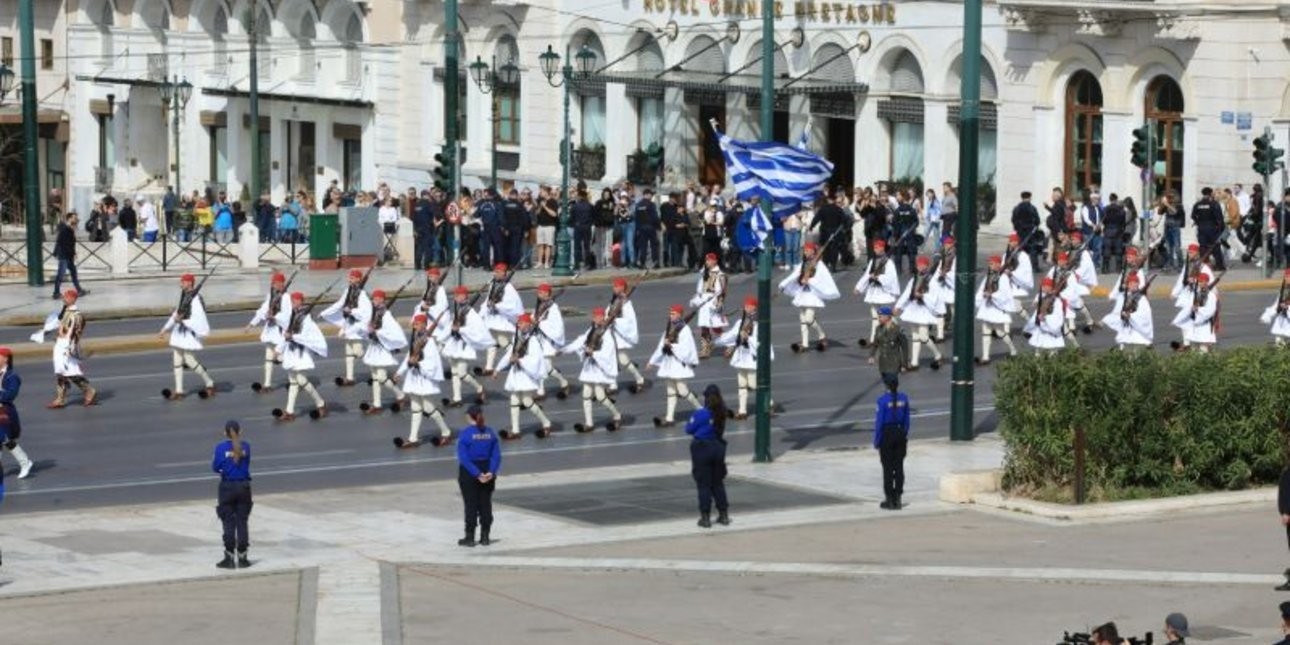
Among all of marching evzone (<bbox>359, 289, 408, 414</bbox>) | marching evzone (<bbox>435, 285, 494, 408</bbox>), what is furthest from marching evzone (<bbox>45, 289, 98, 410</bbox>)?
marching evzone (<bbox>435, 285, 494, 408</bbox>)

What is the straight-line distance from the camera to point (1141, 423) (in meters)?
26.7

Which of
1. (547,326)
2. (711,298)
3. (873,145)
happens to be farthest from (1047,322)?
(873,145)

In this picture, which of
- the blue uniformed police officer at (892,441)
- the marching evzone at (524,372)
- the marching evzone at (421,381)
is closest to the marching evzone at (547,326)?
the marching evzone at (524,372)

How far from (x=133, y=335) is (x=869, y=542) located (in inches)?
719

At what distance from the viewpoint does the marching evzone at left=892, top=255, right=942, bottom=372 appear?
119ft

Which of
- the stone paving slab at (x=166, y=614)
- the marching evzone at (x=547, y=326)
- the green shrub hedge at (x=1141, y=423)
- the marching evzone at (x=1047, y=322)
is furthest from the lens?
the marching evzone at (x=1047, y=322)

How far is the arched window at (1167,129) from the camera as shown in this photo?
51375mm

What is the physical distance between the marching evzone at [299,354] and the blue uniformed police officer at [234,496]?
30.1ft

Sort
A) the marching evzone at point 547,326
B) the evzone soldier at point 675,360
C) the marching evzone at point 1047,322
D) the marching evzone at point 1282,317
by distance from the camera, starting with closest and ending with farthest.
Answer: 1. the evzone soldier at point 675,360
2. the marching evzone at point 547,326
3. the marching evzone at point 1282,317
4. the marching evzone at point 1047,322

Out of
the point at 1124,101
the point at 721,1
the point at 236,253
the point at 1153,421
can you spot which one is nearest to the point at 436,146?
the point at 721,1

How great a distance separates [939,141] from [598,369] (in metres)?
24.0

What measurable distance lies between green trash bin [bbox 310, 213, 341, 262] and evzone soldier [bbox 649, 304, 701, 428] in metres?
18.8

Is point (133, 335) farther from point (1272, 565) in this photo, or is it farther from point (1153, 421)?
point (1272, 565)

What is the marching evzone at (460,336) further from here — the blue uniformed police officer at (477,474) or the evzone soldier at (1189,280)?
the blue uniformed police officer at (477,474)
